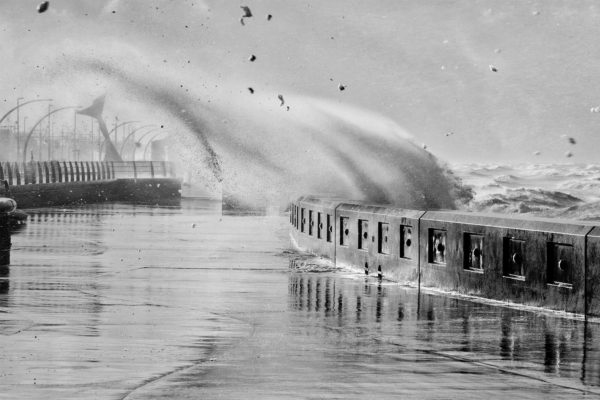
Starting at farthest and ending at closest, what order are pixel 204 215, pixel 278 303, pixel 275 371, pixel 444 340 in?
1. pixel 204 215
2. pixel 278 303
3. pixel 444 340
4. pixel 275 371

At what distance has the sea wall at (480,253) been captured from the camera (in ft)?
53.0

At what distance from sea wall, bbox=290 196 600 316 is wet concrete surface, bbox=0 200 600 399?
1.53 feet

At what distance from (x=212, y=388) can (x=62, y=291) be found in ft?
29.8

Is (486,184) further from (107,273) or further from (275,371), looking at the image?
(275,371)

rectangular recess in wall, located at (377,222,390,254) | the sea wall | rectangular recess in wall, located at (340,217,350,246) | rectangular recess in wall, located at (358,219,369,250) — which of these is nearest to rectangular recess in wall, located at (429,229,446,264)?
the sea wall

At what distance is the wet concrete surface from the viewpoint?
10273 mm

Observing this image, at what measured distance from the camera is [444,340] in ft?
44.3

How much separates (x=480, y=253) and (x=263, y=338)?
596cm

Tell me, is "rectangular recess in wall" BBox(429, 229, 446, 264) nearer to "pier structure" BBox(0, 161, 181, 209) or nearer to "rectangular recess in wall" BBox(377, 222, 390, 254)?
"rectangular recess in wall" BBox(377, 222, 390, 254)

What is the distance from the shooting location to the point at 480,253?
18.7 metres

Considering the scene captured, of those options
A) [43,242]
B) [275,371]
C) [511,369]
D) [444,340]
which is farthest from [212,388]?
[43,242]

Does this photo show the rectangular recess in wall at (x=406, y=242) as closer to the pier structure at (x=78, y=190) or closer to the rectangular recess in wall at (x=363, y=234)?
the rectangular recess in wall at (x=363, y=234)

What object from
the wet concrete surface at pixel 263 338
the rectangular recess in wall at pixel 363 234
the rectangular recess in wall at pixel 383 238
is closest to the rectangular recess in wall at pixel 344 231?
the rectangular recess in wall at pixel 363 234

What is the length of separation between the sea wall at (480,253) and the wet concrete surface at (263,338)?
47cm
